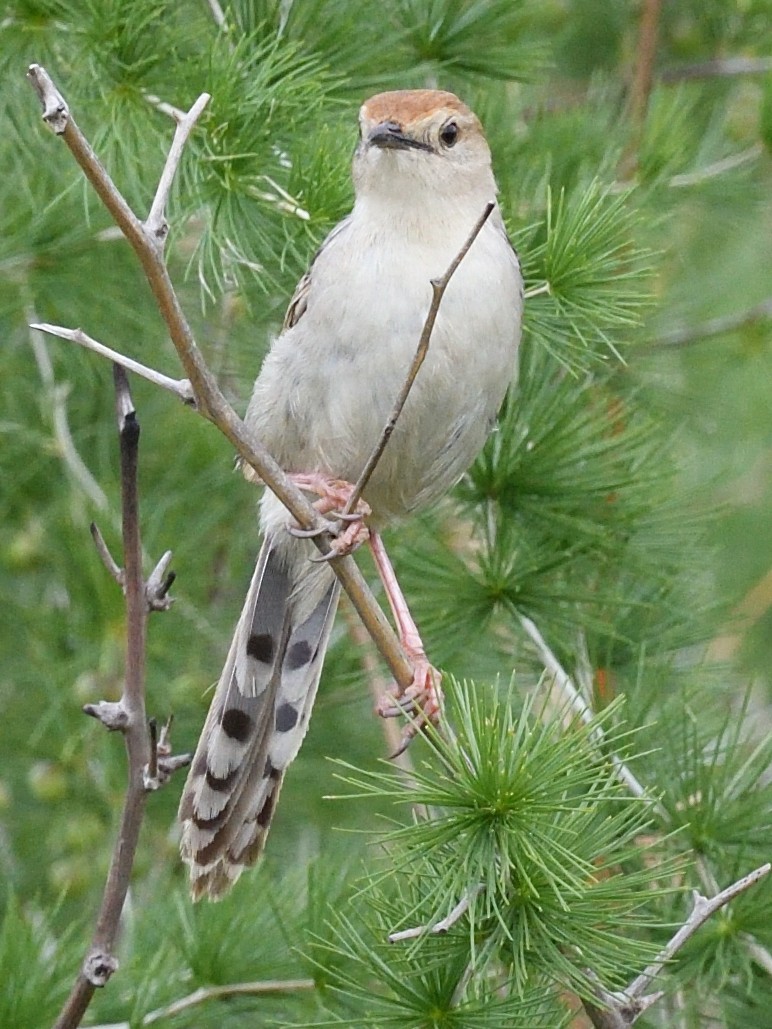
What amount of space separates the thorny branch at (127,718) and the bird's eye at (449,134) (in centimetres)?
129

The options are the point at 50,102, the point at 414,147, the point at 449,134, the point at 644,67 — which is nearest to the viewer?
the point at 50,102

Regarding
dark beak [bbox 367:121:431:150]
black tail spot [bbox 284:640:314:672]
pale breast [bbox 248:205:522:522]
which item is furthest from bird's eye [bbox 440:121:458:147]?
black tail spot [bbox 284:640:314:672]

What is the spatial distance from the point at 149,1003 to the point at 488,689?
3.59 ft

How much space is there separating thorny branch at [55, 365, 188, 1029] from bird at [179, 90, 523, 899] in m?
0.68

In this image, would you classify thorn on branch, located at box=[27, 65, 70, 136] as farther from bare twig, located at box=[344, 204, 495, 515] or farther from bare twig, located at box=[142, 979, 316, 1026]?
bare twig, located at box=[142, 979, 316, 1026]

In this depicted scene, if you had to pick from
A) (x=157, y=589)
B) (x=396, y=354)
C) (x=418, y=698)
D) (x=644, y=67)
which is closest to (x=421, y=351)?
(x=157, y=589)

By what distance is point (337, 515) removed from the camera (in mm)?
2910

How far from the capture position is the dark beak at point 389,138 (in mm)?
3225

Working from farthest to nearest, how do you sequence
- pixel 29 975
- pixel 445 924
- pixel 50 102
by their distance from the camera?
pixel 29 975 → pixel 445 924 → pixel 50 102

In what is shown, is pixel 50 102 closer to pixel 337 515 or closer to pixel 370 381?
pixel 337 515

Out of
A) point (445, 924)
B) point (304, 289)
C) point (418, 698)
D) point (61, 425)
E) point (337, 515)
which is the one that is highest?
point (304, 289)

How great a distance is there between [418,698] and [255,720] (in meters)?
0.44

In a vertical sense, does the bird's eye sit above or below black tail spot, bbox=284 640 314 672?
above

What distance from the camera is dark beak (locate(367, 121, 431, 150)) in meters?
3.22
